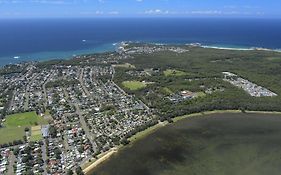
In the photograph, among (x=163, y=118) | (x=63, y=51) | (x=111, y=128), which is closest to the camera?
(x=111, y=128)

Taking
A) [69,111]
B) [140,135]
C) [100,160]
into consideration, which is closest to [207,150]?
[140,135]

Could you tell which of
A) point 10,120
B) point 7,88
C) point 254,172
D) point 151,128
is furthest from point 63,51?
point 254,172

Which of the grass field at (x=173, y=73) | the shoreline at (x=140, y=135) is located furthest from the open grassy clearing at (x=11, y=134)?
the grass field at (x=173, y=73)

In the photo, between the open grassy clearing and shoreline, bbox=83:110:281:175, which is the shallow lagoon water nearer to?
shoreline, bbox=83:110:281:175

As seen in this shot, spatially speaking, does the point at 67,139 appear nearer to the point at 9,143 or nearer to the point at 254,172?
the point at 9,143

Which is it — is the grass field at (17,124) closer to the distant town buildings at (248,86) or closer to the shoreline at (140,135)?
the shoreline at (140,135)
